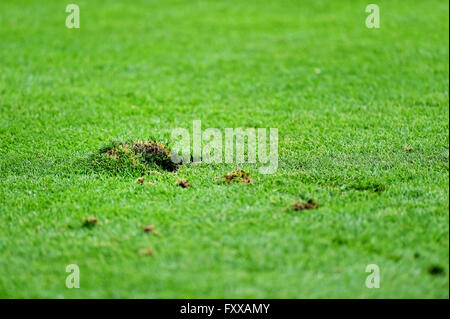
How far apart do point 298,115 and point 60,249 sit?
392 cm

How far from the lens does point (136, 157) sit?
5.77m

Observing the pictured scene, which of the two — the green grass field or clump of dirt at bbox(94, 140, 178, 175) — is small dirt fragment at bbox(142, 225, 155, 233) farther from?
clump of dirt at bbox(94, 140, 178, 175)

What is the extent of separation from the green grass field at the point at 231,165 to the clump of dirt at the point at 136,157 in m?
0.15

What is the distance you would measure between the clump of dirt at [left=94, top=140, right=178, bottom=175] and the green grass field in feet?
0.50

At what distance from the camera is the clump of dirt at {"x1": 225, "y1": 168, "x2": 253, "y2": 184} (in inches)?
213

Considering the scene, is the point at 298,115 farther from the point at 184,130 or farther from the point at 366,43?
the point at 366,43

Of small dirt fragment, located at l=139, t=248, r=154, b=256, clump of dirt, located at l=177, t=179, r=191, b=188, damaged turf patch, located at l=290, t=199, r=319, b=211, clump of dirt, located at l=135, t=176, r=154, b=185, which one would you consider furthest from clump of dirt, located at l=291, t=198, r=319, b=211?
clump of dirt, located at l=135, t=176, r=154, b=185

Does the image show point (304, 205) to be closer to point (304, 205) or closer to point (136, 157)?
point (304, 205)

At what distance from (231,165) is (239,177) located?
425 millimetres

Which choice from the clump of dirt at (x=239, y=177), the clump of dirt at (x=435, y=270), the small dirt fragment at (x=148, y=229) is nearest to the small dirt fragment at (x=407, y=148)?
the clump of dirt at (x=239, y=177)

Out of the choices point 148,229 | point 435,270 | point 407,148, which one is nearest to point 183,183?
point 148,229

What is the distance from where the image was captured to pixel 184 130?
269 inches

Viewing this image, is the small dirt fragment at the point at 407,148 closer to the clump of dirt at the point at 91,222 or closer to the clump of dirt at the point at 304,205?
the clump of dirt at the point at 304,205
